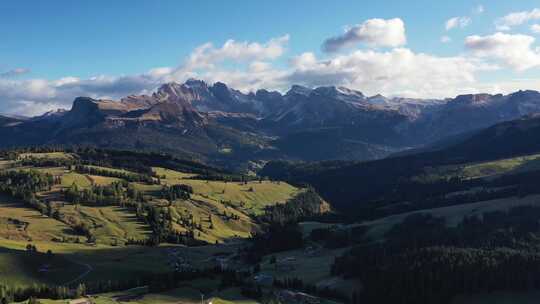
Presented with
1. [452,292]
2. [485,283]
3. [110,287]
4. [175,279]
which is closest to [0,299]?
[110,287]

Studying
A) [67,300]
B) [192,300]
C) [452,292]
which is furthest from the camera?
[452,292]

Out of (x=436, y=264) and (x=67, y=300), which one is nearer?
(x=67, y=300)

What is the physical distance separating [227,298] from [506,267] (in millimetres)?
95912

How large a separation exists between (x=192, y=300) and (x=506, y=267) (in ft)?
350

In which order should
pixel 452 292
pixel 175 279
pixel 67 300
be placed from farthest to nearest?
pixel 175 279, pixel 452 292, pixel 67 300

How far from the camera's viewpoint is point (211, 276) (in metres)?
199

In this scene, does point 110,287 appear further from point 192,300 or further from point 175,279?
point 192,300

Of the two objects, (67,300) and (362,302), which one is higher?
(67,300)

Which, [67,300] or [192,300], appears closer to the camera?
[67,300]

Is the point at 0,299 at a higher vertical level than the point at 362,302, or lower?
higher

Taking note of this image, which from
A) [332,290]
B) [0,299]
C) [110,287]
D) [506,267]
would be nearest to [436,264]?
[506,267]

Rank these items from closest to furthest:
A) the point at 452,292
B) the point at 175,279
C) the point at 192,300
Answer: the point at 192,300 < the point at 452,292 < the point at 175,279

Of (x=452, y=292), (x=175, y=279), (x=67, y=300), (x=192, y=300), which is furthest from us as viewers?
(x=175, y=279)

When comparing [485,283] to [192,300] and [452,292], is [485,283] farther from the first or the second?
[192,300]
